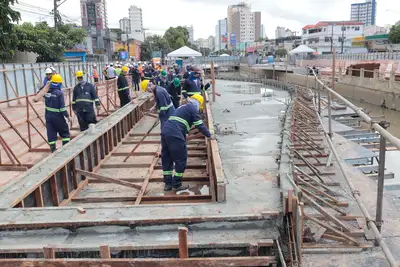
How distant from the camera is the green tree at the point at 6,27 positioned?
14484 mm

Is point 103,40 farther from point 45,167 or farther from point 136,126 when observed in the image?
point 45,167

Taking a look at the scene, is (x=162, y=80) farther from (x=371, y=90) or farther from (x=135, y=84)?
(x=371, y=90)

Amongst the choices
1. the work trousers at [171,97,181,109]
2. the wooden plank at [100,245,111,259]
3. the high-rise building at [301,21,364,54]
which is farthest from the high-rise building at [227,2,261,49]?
the wooden plank at [100,245,111,259]

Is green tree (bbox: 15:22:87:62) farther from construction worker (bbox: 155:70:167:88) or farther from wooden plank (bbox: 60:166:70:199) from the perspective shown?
wooden plank (bbox: 60:166:70:199)

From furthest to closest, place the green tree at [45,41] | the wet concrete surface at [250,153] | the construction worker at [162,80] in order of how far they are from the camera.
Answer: the green tree at [45,41]
the construction worker at [162,80]
the wet concrete surface at [250,153]

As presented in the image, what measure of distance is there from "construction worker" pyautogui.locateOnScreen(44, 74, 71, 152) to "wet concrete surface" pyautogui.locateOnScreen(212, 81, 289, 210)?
311 cm

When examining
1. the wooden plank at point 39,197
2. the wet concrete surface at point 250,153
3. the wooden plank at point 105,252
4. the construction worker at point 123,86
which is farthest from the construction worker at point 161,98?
the wooden plank at point 105,252

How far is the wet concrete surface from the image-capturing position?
439 centimetres

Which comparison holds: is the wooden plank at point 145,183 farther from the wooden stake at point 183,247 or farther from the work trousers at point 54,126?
the wooden stake at point 183,247

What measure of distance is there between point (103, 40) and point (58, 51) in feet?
113

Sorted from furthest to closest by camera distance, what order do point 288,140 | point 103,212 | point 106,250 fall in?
point 288,140, point 103,212, point 106,250

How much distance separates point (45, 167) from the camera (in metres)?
5.37

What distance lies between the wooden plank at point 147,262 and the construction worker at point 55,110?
3.97 metres

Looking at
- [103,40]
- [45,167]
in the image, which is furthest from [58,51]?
[103,40]
